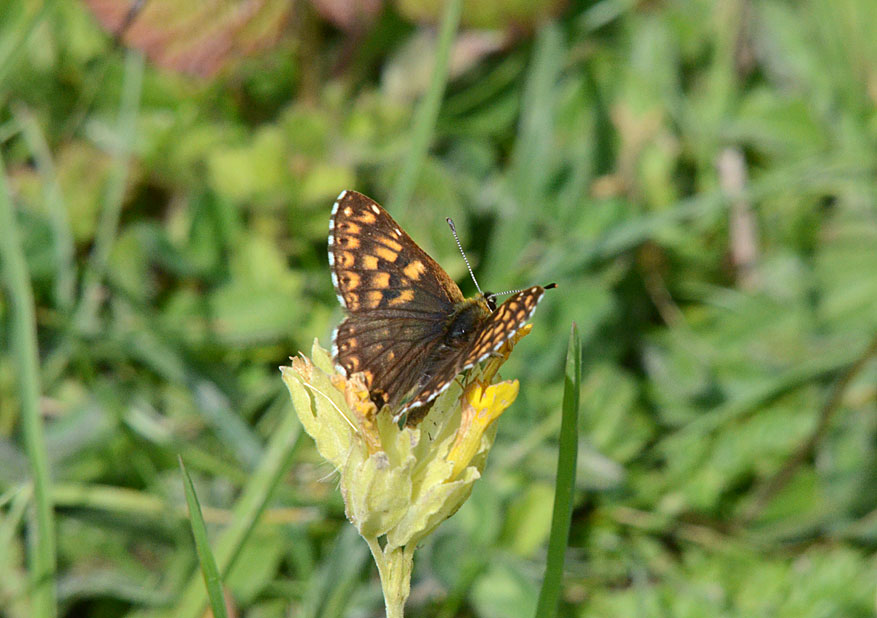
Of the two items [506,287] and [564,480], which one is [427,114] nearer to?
[506,287]

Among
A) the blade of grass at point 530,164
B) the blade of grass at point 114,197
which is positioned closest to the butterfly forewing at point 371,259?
the blade of grass at point 530,164

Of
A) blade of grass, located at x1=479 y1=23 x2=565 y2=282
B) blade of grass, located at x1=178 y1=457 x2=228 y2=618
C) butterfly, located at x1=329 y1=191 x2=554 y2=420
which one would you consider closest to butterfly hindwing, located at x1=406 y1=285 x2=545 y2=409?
butterfly, located at x1=329 y1=191 x2=554 y2=420

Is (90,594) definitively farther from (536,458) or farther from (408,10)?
(408,10)

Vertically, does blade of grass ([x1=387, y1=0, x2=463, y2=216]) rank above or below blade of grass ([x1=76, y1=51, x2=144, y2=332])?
below

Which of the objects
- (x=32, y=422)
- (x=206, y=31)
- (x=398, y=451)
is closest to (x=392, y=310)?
(x=398, y=451)

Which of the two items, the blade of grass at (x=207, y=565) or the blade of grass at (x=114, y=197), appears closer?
the blade of grass at (x=207, y=565)

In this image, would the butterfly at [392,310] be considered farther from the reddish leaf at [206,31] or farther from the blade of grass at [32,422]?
the reddish leaf at [206,31]

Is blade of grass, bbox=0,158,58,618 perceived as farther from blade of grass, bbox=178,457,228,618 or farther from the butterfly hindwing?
the butterfly hindwing
